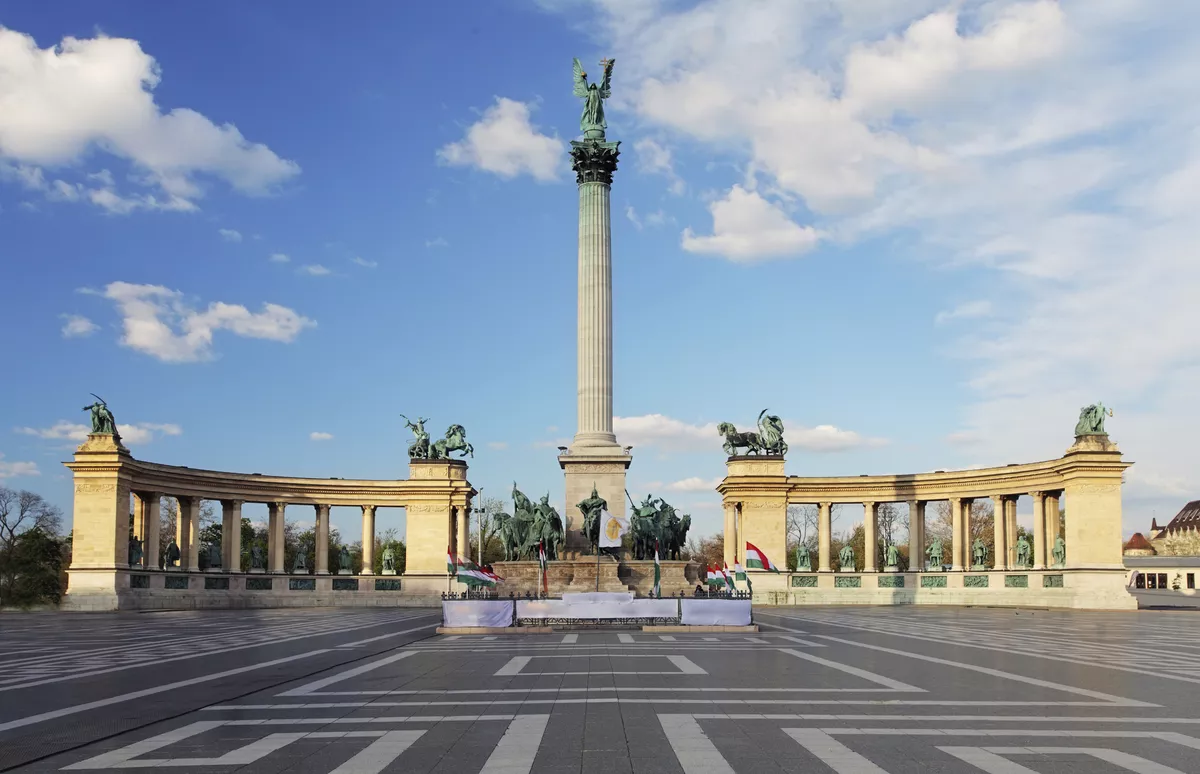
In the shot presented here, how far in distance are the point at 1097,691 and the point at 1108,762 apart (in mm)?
8592

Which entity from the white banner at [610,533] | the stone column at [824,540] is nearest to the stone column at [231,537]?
the white banner at [610,533]

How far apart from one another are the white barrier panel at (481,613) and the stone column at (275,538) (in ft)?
154

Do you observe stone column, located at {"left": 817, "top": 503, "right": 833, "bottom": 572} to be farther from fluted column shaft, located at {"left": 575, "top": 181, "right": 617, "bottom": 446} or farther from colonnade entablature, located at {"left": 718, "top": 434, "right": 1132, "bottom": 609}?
fluted column shaft, located at {"left": 575, "top": 181, "right": 617, "bottom": 446}

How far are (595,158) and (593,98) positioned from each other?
4.54 metres

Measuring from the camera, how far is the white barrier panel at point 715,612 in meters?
38.8

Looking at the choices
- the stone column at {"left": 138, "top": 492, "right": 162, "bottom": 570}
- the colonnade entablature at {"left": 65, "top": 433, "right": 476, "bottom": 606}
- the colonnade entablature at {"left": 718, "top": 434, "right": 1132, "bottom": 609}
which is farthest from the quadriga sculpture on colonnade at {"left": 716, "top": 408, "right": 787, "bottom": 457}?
the stone column at {"left": 138, "top": 492, "right": 162, "bottom": 570}

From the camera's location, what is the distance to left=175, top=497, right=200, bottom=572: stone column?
77938 mm

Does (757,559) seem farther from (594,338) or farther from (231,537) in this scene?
(231,537)

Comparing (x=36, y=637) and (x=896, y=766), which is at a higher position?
(x=896, y=766)

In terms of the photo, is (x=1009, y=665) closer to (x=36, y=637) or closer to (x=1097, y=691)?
(x=1097, y=691)

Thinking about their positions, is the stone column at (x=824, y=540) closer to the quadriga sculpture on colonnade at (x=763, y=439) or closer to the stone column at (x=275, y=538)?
the quadriga sculpture on colonnade at (x=763, y=439)

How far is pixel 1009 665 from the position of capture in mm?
26047

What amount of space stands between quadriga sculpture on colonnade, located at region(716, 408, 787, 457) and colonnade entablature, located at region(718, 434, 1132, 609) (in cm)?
83

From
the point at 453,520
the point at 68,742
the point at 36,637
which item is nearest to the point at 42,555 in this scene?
the point at 453,520
